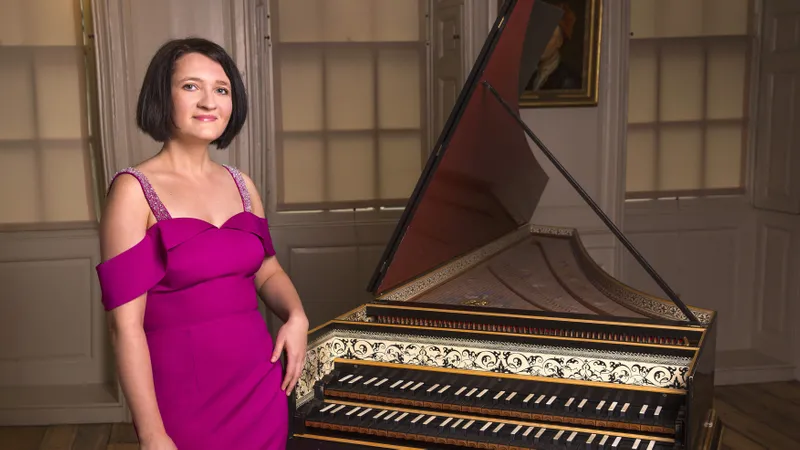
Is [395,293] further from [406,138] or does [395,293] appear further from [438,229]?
[406,138]

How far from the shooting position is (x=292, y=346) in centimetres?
192

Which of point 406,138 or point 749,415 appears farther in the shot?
point 406,138

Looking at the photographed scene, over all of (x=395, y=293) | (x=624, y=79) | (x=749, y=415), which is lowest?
(x=749, y=415)

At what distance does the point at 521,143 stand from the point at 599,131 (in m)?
1.74

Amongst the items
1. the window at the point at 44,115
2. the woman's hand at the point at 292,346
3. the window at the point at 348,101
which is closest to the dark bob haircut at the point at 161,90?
the woman's hand at the point at 292,346

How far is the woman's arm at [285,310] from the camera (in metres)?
1.92

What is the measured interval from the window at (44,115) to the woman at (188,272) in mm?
3111

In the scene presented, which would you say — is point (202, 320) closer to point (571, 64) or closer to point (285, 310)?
point (285, 310)

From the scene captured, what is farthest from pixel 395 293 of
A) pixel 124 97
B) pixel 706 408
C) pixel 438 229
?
pixel 124 97

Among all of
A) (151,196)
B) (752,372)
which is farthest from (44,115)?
(752,372)

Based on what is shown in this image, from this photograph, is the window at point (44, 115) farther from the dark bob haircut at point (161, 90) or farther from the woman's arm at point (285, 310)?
the dark bob haircut at point (161, 90)

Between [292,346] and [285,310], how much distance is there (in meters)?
0.09

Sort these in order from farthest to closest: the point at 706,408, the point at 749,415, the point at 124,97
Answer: the point at 749,415 → the point at 124,97 → the point at 706,408

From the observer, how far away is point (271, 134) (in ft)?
16.1
